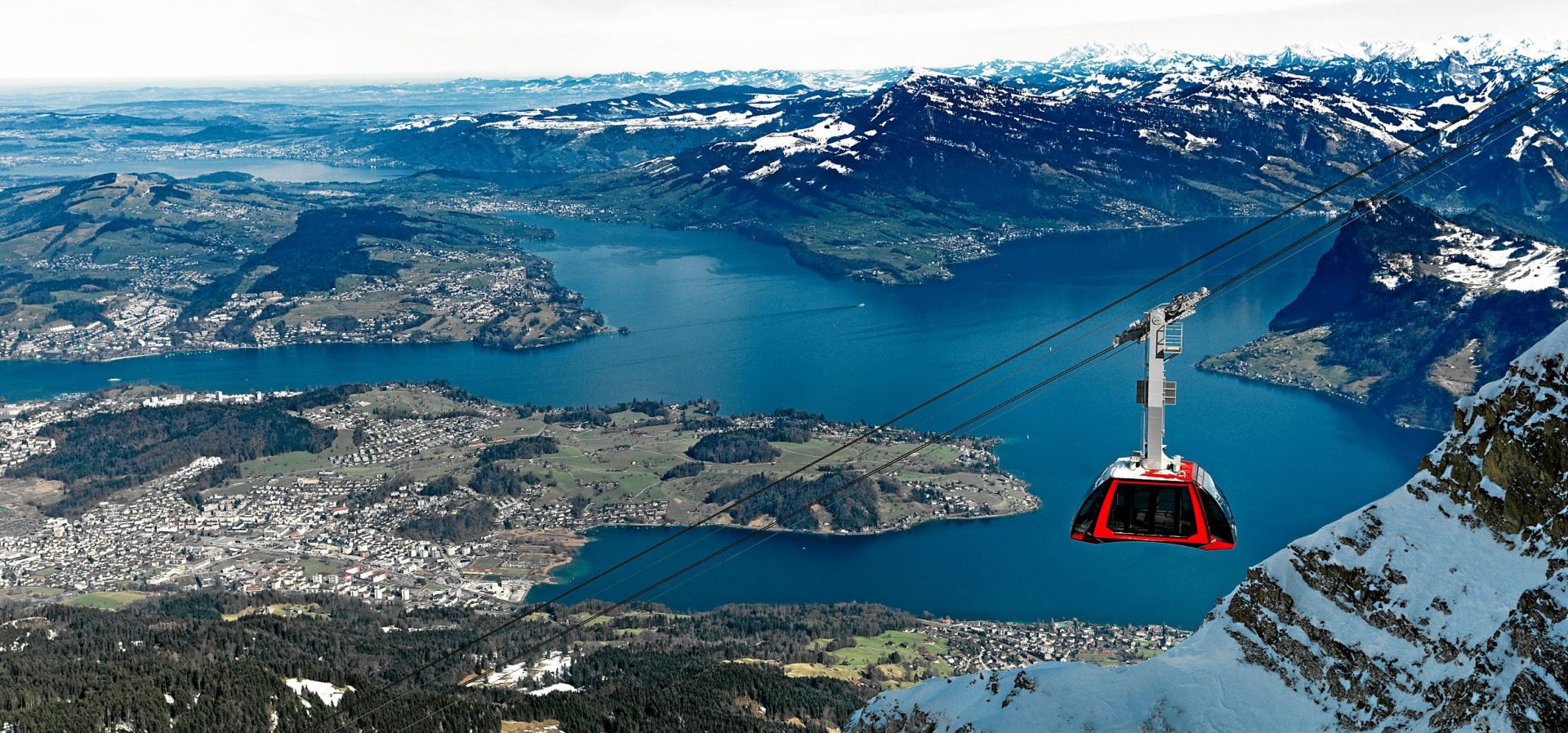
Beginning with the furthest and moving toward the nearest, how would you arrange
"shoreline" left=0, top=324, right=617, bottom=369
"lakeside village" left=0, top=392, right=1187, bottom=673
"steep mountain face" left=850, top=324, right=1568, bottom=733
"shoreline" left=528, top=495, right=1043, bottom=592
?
"shoreline" left=0, top=324, right=617, bottom=369
"shoreline" left=528, top=495, right=1043, bottom=592
"lakeside village" left=0, top=392, right=1187, bottom=673
"steep mountain face" left=850, top=324, right=1568, bottom=733

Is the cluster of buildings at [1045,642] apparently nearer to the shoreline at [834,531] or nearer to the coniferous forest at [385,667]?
the coniferous forest at [385,667]

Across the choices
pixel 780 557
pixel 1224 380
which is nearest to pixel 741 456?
pixel 780 557

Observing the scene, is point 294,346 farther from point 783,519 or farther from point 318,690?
point 318,690

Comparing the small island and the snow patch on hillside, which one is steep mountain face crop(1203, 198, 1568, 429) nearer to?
the small island

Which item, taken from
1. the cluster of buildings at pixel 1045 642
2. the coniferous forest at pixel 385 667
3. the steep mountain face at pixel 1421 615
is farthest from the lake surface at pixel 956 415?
the steep mountain face at pixel 1421 615

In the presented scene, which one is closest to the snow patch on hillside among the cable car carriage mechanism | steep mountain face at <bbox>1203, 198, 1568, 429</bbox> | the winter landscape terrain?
the winter landscape terrain

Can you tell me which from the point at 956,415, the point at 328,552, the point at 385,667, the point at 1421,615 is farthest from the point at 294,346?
the point at 1421,615

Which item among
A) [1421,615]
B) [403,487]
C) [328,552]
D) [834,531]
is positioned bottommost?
[834,531]
